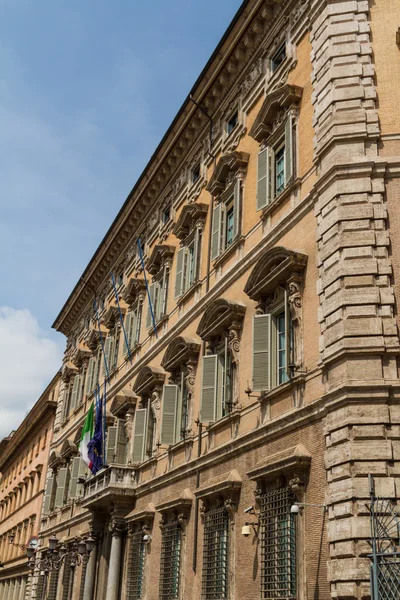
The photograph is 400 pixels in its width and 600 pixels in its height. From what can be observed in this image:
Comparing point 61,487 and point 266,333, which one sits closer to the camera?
point 266,333

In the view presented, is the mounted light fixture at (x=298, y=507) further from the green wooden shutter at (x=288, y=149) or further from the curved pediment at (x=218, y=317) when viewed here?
the green wooden shutter at (x=288, y=149)

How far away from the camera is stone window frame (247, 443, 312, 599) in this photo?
11.8 m

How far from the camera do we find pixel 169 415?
749 inches

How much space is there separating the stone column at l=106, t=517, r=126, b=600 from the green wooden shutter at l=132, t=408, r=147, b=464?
190 cm

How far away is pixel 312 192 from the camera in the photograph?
552 inches

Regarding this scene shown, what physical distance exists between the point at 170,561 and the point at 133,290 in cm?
1090

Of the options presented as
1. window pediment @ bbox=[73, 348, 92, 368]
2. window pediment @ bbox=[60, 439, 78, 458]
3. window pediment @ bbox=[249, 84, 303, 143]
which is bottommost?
window pediment @ bbox=[60, 439, 78, 458]

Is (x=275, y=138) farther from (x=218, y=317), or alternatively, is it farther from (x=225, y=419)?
(x=225, y=419)

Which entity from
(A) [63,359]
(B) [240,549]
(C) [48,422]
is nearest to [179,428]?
(B) [240,549]

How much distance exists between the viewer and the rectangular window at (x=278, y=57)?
688 inches

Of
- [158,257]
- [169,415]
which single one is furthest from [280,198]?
[158,257]

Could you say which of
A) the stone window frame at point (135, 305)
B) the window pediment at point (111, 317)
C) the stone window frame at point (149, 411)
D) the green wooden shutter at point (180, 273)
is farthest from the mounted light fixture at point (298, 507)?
the window pediment at point (111, 317)

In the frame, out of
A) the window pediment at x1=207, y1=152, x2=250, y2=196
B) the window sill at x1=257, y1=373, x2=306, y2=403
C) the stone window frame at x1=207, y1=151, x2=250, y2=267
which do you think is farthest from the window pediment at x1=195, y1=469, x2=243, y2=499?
the window pediment at x1=207, y1=152, x2=250, y2=196

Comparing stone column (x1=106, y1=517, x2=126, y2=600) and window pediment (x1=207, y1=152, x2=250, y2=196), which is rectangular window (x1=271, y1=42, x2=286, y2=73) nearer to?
window pediment (x1=207, y1=152, x2=250, y2=196)
